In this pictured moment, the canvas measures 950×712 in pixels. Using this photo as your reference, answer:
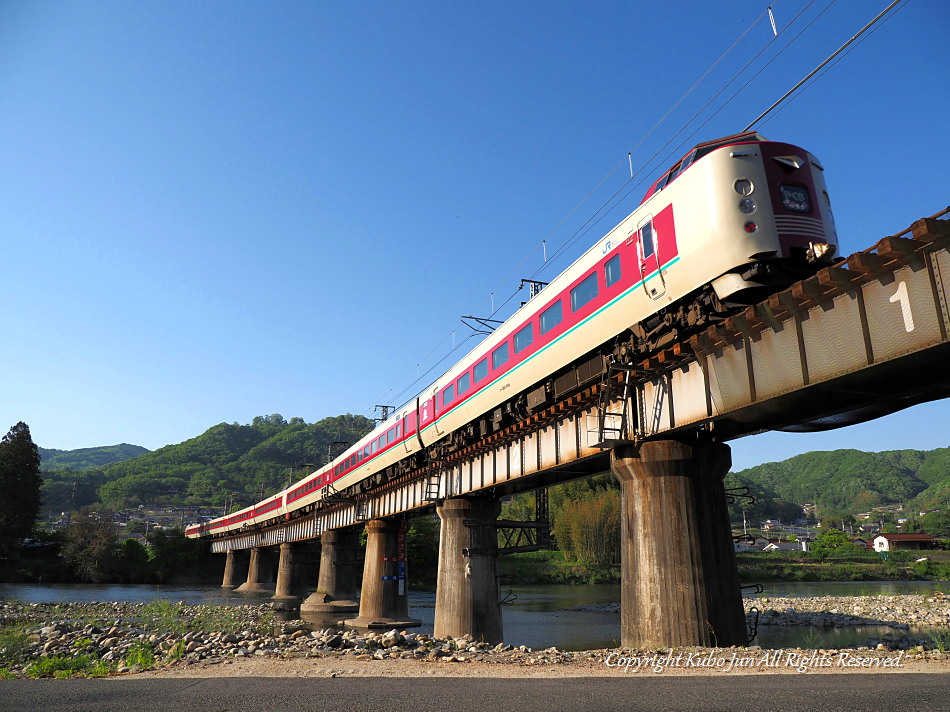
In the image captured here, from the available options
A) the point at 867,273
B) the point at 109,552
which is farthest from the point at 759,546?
the point at 867,273

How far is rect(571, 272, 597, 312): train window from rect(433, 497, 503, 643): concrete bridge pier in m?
12.6

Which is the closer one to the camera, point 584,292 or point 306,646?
point 584,292

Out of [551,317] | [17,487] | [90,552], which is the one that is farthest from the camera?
[17,487]

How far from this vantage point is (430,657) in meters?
14.4

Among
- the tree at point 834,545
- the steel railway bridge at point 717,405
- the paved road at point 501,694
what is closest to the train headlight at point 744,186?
the steel railway bridge at point 717,405

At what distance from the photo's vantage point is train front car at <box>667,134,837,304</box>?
11859mm

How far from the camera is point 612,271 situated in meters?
15.2

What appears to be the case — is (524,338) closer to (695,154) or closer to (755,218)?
(695,154)

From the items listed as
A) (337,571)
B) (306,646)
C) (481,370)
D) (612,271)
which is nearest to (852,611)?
(337,571)

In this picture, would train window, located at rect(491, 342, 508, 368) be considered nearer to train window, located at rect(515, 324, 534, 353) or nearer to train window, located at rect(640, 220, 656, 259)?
train window, located at rect(515, 324, 534, 353)

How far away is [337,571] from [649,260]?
41948mm

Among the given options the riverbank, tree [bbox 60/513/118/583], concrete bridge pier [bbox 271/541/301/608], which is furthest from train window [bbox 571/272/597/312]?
tree [bbox 60/513/118/583]

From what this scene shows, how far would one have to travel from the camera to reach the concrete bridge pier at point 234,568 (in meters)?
88.5

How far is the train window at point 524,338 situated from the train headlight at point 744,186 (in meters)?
8.11
